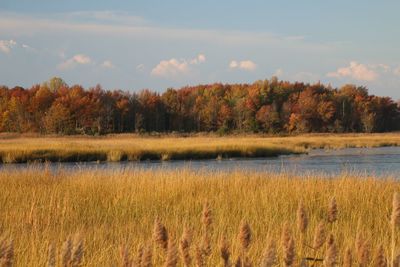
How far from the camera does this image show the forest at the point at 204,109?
71375mm

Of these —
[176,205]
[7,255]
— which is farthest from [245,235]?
[176,205]

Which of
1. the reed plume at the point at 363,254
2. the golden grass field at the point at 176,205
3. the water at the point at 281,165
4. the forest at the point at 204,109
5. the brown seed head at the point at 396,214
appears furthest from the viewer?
the forest at the point at 204,109

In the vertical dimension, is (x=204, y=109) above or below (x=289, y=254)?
above

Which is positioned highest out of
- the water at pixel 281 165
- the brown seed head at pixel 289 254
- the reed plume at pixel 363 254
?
the brown seed head at pixel 289 254

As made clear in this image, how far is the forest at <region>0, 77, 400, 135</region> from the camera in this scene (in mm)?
71375

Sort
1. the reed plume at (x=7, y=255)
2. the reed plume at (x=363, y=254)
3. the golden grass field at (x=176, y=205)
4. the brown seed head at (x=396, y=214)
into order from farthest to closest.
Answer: the golden grass field at (x=176, y=205), the brown seed head at (x=396, y=214), the reed plume at (x=363, y=254), the reed plume at (x=7, y=255)

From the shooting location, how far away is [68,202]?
26.1ft

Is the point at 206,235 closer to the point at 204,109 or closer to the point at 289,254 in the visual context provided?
the point at 289,254

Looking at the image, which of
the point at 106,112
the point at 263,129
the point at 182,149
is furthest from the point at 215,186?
the point at 263,129

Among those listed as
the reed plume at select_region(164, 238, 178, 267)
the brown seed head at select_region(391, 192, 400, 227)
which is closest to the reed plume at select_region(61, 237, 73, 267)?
the reed plume at select_region(164, 238, 178, 267)

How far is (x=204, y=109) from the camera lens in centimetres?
8662

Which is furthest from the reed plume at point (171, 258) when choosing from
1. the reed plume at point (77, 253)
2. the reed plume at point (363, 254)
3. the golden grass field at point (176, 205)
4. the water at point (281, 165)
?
the water at point (281, 165)

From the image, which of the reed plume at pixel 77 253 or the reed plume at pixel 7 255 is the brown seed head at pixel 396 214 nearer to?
the reed plume at pixel 77 253

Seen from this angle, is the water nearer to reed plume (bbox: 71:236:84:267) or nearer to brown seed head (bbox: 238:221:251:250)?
brown seed head (bbox: 238:221:251:250)
